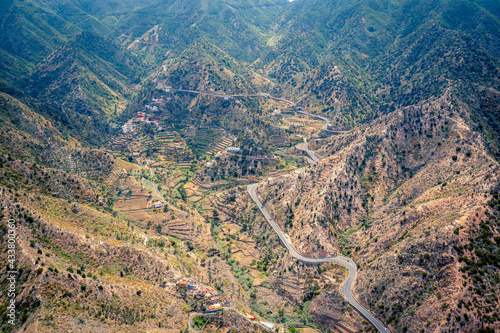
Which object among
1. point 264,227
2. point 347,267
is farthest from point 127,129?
point 347,267

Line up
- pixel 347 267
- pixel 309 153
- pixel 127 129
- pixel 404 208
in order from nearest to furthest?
pixel 347 267
pixel 404 208
pixel 309 153
pixel 127 129

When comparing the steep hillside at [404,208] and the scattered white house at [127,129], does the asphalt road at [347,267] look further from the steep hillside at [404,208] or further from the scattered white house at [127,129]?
the scattered white house at [127,129]

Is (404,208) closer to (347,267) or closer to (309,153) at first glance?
(347,267)

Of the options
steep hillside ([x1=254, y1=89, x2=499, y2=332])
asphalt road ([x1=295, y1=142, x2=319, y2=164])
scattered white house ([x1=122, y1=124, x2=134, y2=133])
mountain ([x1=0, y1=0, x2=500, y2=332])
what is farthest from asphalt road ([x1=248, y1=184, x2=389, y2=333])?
scattered white house ([x1=122, y1=124, x2=134, y2=133])

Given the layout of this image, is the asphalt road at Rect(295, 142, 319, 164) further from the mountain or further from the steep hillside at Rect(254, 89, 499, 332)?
the steep hillside at Rect(254, 89, 499, 332)

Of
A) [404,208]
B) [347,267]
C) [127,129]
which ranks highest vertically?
[404,208]

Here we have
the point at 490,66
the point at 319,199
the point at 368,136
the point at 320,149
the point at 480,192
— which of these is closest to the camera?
the point at 480,192

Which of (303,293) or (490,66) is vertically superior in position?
(490,66)

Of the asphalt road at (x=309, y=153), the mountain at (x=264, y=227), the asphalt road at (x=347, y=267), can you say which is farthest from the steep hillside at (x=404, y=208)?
the asphalt road at (x=309, y=153)

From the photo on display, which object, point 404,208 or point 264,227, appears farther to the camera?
point 264,227

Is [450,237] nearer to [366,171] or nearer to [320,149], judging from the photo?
[366,171]

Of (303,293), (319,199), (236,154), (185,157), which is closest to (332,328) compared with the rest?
(303,293)
